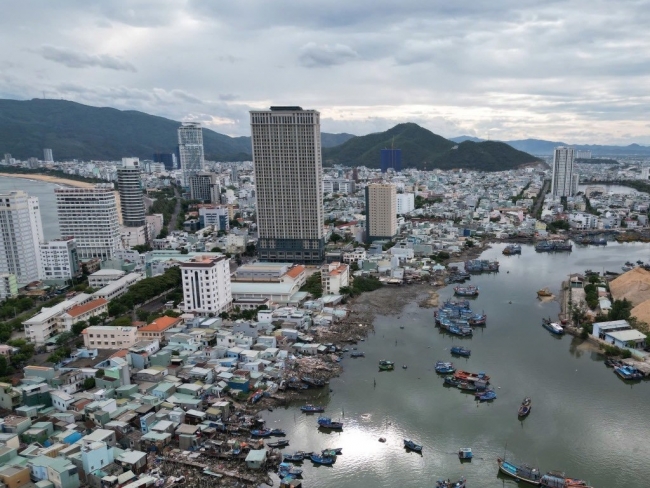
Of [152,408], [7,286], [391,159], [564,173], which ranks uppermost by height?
[391,159]

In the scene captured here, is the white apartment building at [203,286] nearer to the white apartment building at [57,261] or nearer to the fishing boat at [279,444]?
the fishing boat at [279,444]

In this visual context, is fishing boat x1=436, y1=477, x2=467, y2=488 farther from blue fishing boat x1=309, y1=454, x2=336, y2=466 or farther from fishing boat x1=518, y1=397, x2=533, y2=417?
fishing boat x1=518, y1=397, x2=533, y2=417

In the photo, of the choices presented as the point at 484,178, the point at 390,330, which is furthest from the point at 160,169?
the point at 390,330

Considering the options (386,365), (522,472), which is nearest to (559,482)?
(522,472)

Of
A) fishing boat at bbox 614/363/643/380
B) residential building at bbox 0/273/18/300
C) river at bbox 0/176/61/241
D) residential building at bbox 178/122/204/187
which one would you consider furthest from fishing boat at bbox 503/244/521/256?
residential building at bbox 178/122/204/187

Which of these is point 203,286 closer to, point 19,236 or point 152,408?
point 152,408

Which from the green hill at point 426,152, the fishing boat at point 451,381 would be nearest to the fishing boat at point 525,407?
the fishing boat at point 451,381
